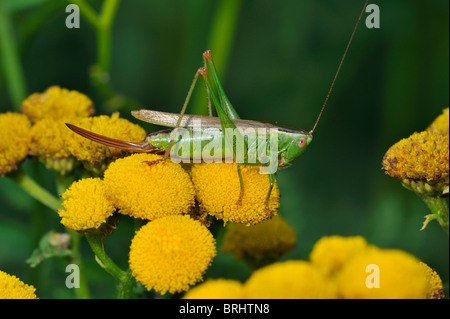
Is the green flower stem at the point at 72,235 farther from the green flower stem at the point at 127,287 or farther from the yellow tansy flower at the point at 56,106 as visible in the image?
the green flower stem at the point at 127,287

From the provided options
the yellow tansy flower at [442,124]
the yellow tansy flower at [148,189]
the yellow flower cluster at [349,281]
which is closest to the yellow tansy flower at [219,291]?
the yellow flower cluster at [349,281]

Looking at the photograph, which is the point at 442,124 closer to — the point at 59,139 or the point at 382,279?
the point at 382,279

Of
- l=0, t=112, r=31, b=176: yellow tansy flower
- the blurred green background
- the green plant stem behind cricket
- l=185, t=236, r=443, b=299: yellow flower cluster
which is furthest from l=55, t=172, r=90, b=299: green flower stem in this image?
l=185, t=236, r=443, b=299: yellow flower cluster

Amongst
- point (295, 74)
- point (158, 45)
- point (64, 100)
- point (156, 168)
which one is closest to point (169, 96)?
point (158, 45)

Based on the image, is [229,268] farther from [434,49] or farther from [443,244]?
[434,49]

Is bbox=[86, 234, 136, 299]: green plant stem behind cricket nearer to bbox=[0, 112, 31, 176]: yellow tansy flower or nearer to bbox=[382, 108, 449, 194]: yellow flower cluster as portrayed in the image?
bbox=[0, 112, 31, 176]: yellow tansy flower

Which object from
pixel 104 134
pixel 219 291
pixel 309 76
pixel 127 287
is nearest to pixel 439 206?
pixel 219 291
